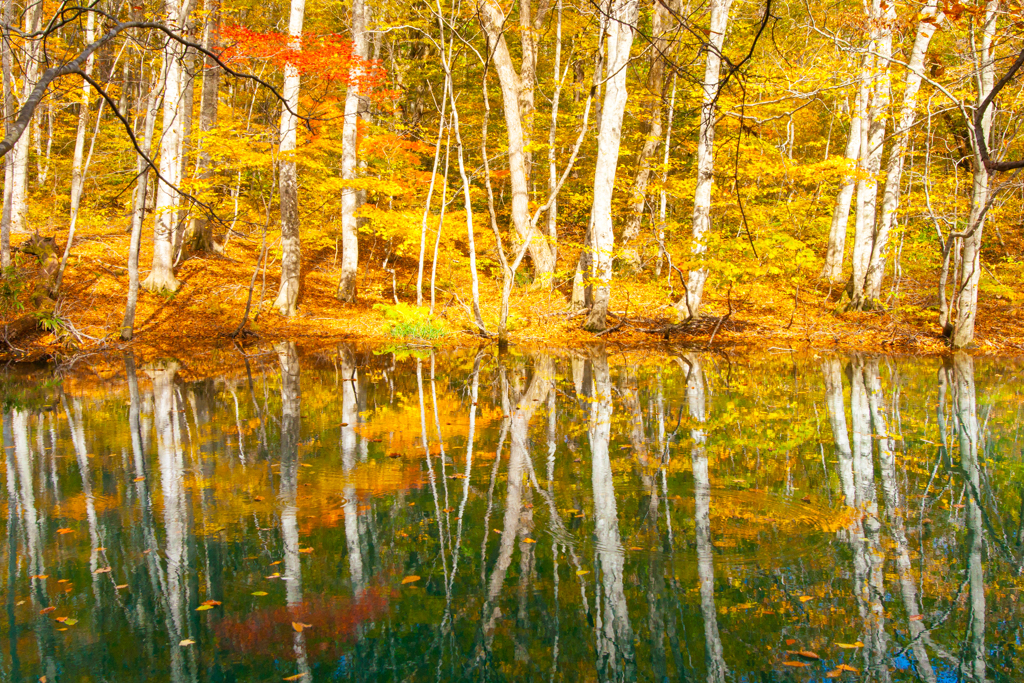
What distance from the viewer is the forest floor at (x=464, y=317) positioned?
13.8 meters

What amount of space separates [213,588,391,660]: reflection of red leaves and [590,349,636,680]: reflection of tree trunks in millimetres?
1066

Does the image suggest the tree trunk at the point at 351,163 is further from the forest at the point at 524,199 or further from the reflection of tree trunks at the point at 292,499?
the reflection of tree trunks at the point at 292,499

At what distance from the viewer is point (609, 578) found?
3705 mm

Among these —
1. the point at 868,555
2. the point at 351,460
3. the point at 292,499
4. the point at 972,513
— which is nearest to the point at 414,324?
the point at 351,460

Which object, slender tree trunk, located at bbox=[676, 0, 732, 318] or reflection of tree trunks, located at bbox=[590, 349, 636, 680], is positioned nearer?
reflection of tree trunks, located at bbox=[590, 349, 636, 680]

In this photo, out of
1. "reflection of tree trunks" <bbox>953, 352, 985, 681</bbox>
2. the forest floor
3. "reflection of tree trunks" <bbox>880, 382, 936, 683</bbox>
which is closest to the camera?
"reflection of tree trunks" <bbox>880, 382, 936, 683</bbox>

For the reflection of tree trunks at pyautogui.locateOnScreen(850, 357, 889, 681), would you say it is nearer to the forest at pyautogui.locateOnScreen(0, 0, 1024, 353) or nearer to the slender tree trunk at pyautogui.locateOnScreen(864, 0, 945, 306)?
the forest at pyautogui.locateOnScreen(0, 0, 1024, 353)

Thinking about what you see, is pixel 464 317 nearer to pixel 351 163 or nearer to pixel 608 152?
pixel 608 152

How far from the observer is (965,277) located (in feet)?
40.1

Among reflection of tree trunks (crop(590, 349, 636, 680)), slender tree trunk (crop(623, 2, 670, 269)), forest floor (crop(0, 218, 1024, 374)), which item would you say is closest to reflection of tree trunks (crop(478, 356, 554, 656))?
reflection of tree trunks (crop(590, 349, 636, 680))

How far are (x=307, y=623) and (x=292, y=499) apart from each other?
182 cm

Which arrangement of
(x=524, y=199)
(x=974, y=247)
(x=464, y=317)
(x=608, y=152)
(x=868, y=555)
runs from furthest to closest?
(x=524, y=199)
(x=464, y=317)
(x=608, y=152)
(x=974, y=247)
(x=868, y=555)

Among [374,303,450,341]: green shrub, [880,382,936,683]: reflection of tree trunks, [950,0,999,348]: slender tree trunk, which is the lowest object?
[880,382,936,683]: reflection of tree trunks

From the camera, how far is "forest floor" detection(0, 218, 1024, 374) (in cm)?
1384
